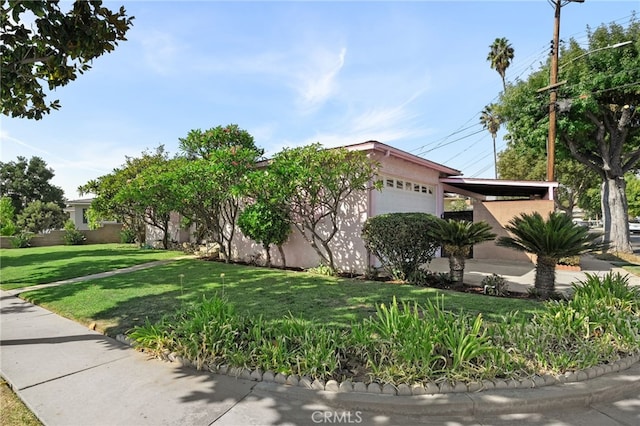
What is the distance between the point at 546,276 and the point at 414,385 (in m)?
4.45

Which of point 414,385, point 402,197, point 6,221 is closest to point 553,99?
point 402,197

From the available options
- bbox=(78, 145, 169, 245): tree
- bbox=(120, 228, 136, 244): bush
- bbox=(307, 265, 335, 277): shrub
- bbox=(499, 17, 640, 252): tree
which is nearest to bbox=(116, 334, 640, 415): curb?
bbox=(307, 265, 335, 277): shrub

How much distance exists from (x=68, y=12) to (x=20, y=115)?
2072 mm

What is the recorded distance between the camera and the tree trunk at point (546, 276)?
18.6 ft

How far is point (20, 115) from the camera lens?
4.90 m

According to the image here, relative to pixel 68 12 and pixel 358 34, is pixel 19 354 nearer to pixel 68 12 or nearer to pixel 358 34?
pixel 68 12

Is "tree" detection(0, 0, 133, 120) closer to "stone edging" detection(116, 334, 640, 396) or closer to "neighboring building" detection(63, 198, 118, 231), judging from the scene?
"stone edging" detection(116, 334, 640, 396)

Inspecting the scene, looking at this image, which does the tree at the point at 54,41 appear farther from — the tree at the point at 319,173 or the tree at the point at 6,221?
the tree at the point at 6,221

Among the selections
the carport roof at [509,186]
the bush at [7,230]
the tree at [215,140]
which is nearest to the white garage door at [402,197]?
the carport roof at [509,186]

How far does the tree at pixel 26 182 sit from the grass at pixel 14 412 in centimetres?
4390

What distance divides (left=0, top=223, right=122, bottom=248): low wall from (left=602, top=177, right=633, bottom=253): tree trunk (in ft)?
97.6

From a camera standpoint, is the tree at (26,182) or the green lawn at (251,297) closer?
the green lawn at (251,297)

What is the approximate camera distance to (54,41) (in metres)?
3.84

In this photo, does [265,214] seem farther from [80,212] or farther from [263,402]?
[80,212]
